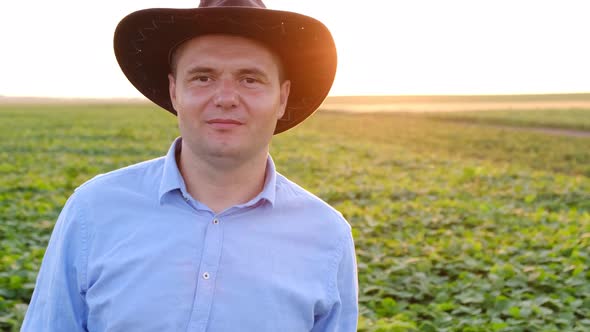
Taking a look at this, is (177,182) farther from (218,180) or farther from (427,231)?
Answer: (427,231)

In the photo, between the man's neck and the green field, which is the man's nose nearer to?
the man's neck

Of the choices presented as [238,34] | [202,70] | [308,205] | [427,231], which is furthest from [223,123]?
[427,231]

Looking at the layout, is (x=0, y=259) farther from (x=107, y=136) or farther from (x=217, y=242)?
(x=107, y=136)

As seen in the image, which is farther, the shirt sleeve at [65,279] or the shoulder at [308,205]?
the shoulder at [308,205]

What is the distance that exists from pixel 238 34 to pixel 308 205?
601mm

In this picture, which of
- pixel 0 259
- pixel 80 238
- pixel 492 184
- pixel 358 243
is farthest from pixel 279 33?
pixel 492 184

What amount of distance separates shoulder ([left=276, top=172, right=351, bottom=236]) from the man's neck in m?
0.12

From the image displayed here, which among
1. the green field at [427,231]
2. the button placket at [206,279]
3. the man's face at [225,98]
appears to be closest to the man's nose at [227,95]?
the man's face at [225,98]

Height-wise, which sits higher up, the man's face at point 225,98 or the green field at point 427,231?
the man's face at point 225,98

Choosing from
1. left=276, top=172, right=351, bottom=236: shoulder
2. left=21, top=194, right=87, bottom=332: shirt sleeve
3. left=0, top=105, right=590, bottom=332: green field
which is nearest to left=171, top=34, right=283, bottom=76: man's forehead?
left=276, top=172, right=351, bottom=236: shoulder

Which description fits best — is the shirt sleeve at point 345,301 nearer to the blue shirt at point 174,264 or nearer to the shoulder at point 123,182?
the blue shirt at point 174,264

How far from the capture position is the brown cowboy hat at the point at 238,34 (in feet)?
6.59

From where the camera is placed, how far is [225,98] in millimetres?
1946

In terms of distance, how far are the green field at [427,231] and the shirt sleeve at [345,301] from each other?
7.05ft
